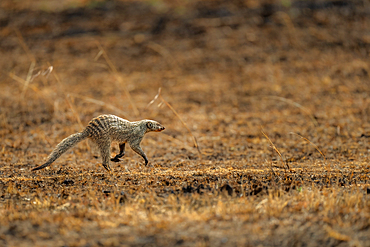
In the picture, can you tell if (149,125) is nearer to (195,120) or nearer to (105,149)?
(105,149)

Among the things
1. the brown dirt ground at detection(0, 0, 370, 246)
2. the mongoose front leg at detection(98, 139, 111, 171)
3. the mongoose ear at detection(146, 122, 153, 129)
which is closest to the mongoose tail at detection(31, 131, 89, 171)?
the mongoose front leg at detection(98, 139, 111, 171)

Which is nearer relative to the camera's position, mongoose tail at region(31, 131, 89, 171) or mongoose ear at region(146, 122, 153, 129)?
mongoose tail at region(31, 131, 89, 171)

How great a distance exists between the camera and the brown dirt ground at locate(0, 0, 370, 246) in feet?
11.9

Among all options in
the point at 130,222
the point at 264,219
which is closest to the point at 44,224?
the point at 130,222

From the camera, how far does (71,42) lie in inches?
475

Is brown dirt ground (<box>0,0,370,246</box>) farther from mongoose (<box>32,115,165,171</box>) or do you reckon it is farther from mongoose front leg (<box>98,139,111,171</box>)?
mongoose (<box>32,115,165,171</box>)

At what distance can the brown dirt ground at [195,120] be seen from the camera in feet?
11.9

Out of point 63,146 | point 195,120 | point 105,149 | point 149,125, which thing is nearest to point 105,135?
point 105,149

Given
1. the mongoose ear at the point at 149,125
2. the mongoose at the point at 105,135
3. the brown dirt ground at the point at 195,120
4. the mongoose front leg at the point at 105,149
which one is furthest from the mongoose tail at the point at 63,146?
the mongoose ear at the point at 149,125

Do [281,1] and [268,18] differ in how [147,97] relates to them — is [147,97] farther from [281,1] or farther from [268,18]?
[281,1]

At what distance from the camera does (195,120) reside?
317 inches

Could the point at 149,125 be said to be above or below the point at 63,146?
above

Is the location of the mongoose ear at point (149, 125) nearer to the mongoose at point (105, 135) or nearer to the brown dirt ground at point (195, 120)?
the mongoose at point (105, 135)

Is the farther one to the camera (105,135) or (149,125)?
(149,125)
